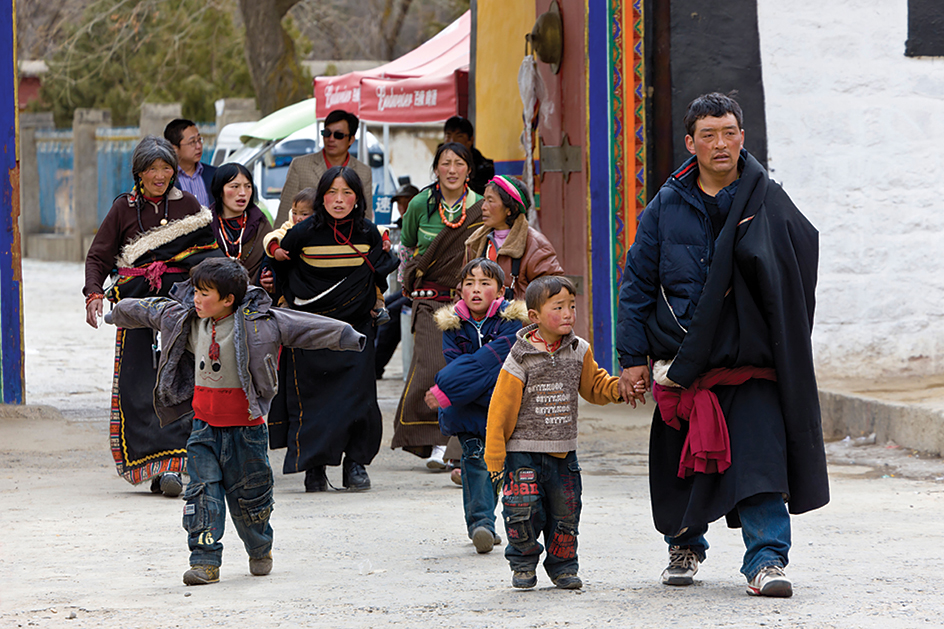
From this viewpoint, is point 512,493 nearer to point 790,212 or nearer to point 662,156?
point 790,212

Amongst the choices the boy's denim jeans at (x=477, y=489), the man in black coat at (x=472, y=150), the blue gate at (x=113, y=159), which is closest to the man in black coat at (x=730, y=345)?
the boy's denim jeans at (x=477, y=489)

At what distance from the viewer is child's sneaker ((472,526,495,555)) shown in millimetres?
5195

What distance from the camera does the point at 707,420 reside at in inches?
172

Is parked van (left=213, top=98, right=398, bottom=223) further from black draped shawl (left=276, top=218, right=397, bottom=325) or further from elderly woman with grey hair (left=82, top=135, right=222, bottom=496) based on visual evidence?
elderly woman with grey hair (left=82, top=135, right=222, bottom=496)

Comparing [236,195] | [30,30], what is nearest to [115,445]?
[236,195]

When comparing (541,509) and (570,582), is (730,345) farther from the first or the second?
(570,582)

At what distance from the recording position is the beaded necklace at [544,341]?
179 inches

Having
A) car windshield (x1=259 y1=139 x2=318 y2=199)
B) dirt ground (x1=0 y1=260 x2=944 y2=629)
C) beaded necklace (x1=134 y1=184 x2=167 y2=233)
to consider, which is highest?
car windshield (x1=259 y1=139 x2=318 y2=199)

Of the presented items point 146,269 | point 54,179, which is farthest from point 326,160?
point 54,179

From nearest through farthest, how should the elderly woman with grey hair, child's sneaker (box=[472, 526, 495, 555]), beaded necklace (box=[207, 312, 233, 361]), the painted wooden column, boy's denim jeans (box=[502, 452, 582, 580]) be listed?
1. boy's denim jeans (box=[502, 452, 582, 580])
2. beaded necklace (box=[207, 312, 233, 361])
3. child's sneaker (box=[472, 526, 495, 555])
4. the elderly woman with grey hair
5. the painted wooden column

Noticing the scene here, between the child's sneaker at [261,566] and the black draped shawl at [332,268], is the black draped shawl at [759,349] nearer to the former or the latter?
the child's sneaker at [261,566]

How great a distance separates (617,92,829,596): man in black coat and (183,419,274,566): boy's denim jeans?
4.67ft

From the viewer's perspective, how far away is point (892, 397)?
838 centimetres

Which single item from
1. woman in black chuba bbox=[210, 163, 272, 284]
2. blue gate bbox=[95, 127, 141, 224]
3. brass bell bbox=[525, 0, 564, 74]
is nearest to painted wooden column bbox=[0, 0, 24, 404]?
woman in black chuba bbox=[210, 163, 272, 284]
